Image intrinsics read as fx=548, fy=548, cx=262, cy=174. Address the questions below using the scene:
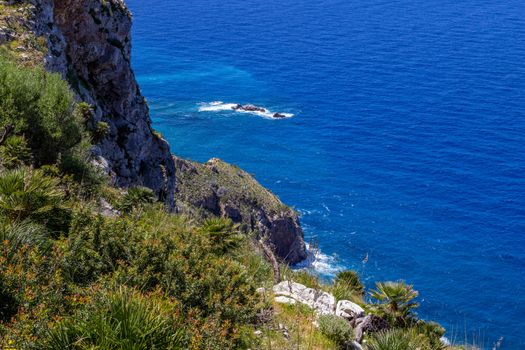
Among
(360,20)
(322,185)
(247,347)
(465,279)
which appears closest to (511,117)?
(322,185)

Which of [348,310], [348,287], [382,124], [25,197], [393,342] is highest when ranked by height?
[382,124]

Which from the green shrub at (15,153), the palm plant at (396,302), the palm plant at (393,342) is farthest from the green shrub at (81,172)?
the palm plant at (393,342)

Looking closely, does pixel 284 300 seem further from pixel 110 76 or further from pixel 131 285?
pixel 110 76

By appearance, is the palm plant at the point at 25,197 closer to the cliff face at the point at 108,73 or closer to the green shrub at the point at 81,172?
the green shrub at the point at 81,172

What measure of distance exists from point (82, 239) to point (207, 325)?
11.1 feet

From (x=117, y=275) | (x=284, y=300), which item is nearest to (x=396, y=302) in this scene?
(x=284, y=300)

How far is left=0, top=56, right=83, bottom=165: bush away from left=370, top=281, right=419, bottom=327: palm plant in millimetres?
11544

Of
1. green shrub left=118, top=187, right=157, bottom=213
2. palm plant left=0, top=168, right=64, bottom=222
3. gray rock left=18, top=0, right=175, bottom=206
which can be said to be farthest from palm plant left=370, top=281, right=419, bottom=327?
gray rock left=18, top=0, right=175, bottom=206

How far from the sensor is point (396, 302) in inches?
625

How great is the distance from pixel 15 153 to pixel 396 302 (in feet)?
39.0

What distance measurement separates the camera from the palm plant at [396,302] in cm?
1550

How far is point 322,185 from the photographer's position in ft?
274

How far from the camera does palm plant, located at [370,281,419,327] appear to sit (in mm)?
15503

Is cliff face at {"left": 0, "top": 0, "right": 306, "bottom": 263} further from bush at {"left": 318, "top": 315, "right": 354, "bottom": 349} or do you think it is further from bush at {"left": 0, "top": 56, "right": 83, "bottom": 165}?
bush at {"left": 318, "top": 315, "right": 354, "bottom": 349}
